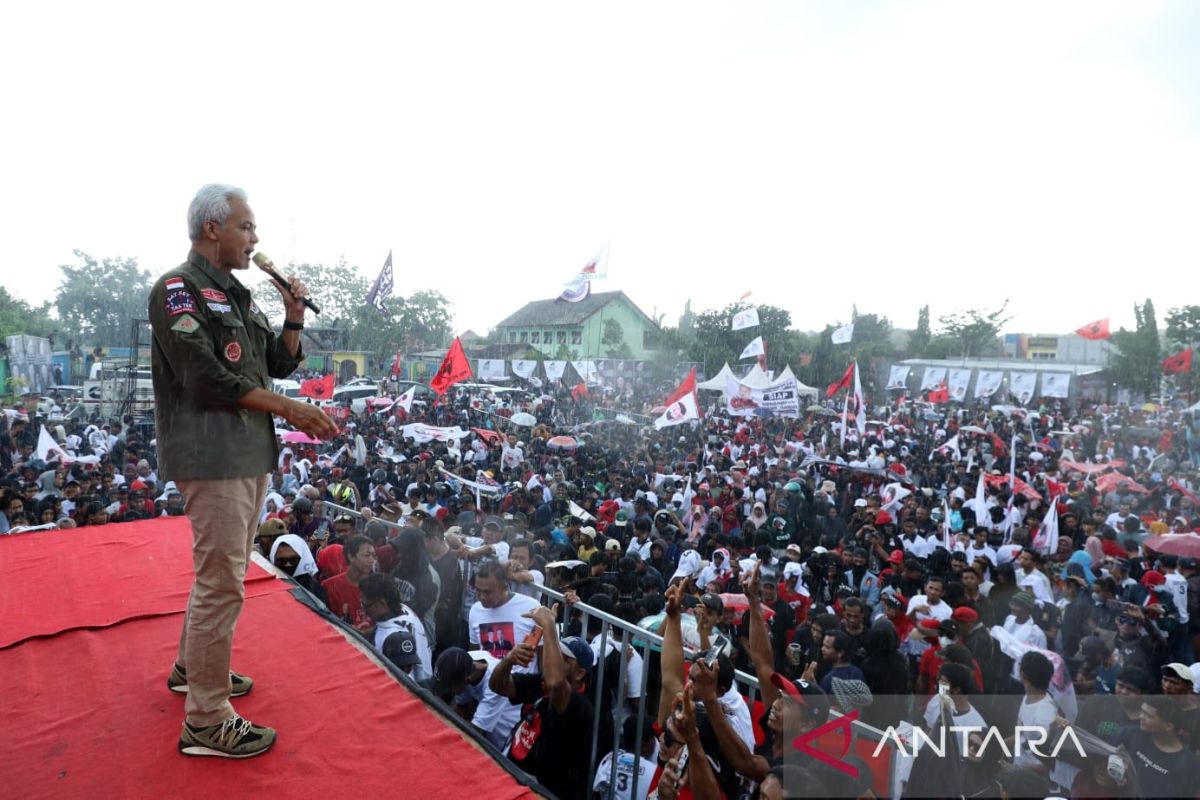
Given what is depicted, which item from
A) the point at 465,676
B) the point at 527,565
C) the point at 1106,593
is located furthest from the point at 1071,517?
the point at 465,676

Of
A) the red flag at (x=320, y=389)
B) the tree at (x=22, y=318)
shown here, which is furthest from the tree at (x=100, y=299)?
the red flag at (x=320, y=389)

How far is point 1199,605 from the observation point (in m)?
6.15

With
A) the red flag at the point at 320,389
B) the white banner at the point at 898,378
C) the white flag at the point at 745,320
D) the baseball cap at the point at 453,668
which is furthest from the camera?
the white banner at the point at 898,378

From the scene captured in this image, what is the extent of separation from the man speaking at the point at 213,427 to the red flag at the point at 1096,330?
2720 centimetres

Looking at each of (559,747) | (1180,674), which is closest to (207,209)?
(559,747)

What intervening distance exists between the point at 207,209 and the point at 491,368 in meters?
34.6

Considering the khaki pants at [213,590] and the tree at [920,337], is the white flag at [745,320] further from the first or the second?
the tree at [920,337]

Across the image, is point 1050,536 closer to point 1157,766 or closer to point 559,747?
point 1157,766

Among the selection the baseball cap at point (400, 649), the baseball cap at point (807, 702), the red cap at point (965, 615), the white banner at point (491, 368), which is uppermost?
the white banner at point (491, 368)

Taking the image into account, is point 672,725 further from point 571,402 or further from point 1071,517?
point 571,402

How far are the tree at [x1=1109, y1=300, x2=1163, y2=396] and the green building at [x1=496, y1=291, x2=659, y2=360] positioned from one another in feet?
87.0

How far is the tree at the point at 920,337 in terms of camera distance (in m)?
51.5

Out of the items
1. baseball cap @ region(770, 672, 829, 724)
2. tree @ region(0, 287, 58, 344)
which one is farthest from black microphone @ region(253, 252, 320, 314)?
tree @ region(0, 287, 58, 344)

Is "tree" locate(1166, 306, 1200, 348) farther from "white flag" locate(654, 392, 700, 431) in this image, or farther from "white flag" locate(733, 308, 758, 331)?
"white flag" locate(654, 392, 700, 431)
